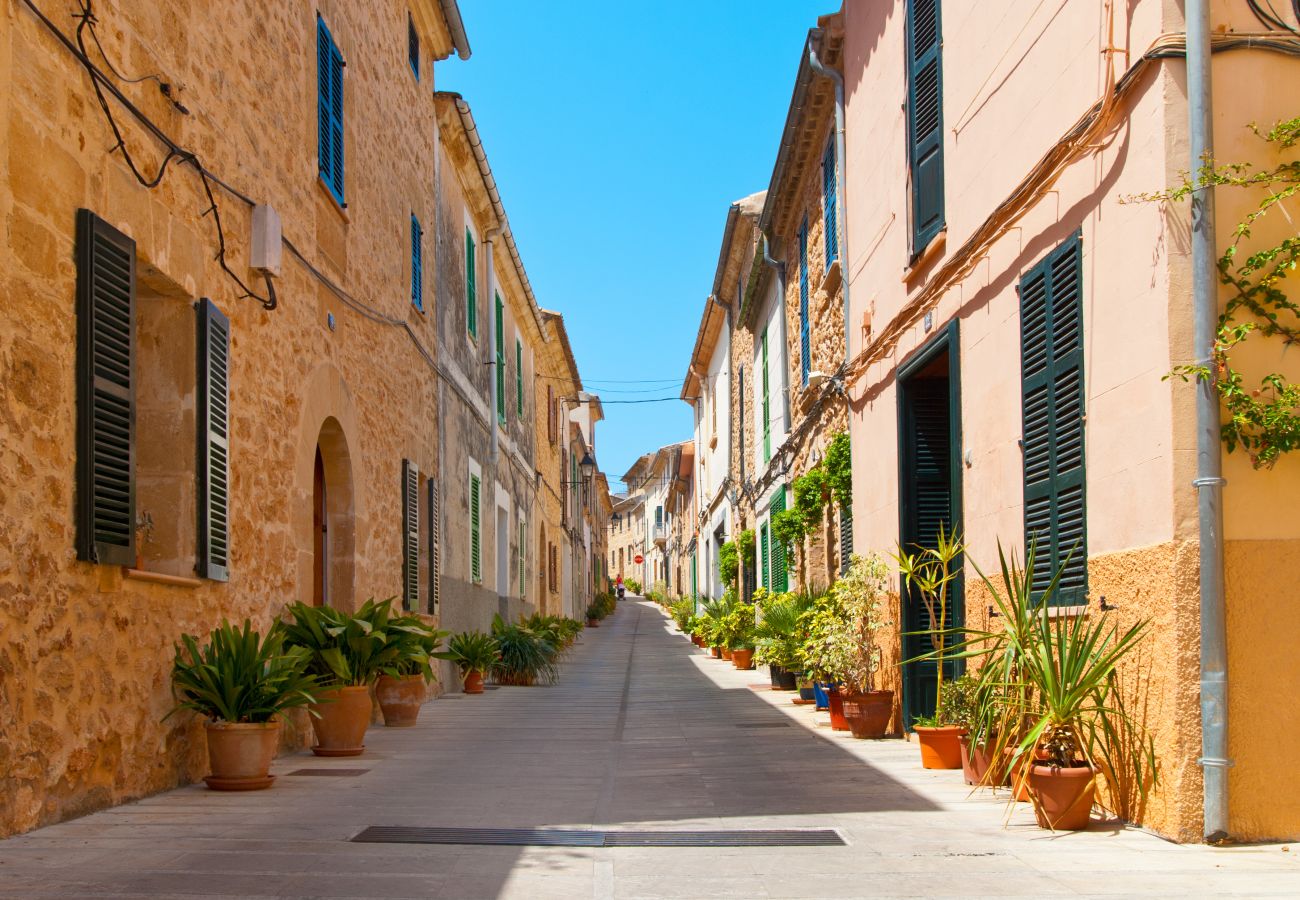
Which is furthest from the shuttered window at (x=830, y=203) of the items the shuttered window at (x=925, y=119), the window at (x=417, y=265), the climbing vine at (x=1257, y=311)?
the climbing vine at (x=1257, y=311)

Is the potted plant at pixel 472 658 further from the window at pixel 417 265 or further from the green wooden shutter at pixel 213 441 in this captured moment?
the green wooden shutter at pixel 213 441

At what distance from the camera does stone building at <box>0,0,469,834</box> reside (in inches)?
209

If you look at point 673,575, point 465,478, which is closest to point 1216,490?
point 465,478

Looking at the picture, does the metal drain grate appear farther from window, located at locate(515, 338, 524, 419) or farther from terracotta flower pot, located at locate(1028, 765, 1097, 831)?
window, located at locate(515, 338, 524, 419)

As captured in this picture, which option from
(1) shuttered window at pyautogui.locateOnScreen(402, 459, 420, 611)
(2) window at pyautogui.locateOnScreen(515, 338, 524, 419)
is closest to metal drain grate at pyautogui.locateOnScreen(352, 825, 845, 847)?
(1) shuttered window at pyautogui.locateOnScreen(402, 459, 420, 611)

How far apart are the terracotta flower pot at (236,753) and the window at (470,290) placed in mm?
11036

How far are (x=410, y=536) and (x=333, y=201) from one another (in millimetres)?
3904

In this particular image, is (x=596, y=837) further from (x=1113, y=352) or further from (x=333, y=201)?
(x=333, y=201)

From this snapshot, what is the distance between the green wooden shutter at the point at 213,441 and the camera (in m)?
7.21

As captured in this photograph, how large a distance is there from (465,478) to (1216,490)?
494 inches

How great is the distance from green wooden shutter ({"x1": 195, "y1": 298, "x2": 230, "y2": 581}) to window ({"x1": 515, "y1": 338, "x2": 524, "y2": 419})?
52.2 feet

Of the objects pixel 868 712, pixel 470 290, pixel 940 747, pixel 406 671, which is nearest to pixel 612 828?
pixel 940 747

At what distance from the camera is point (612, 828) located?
593 cm

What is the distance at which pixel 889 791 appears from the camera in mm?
7141
